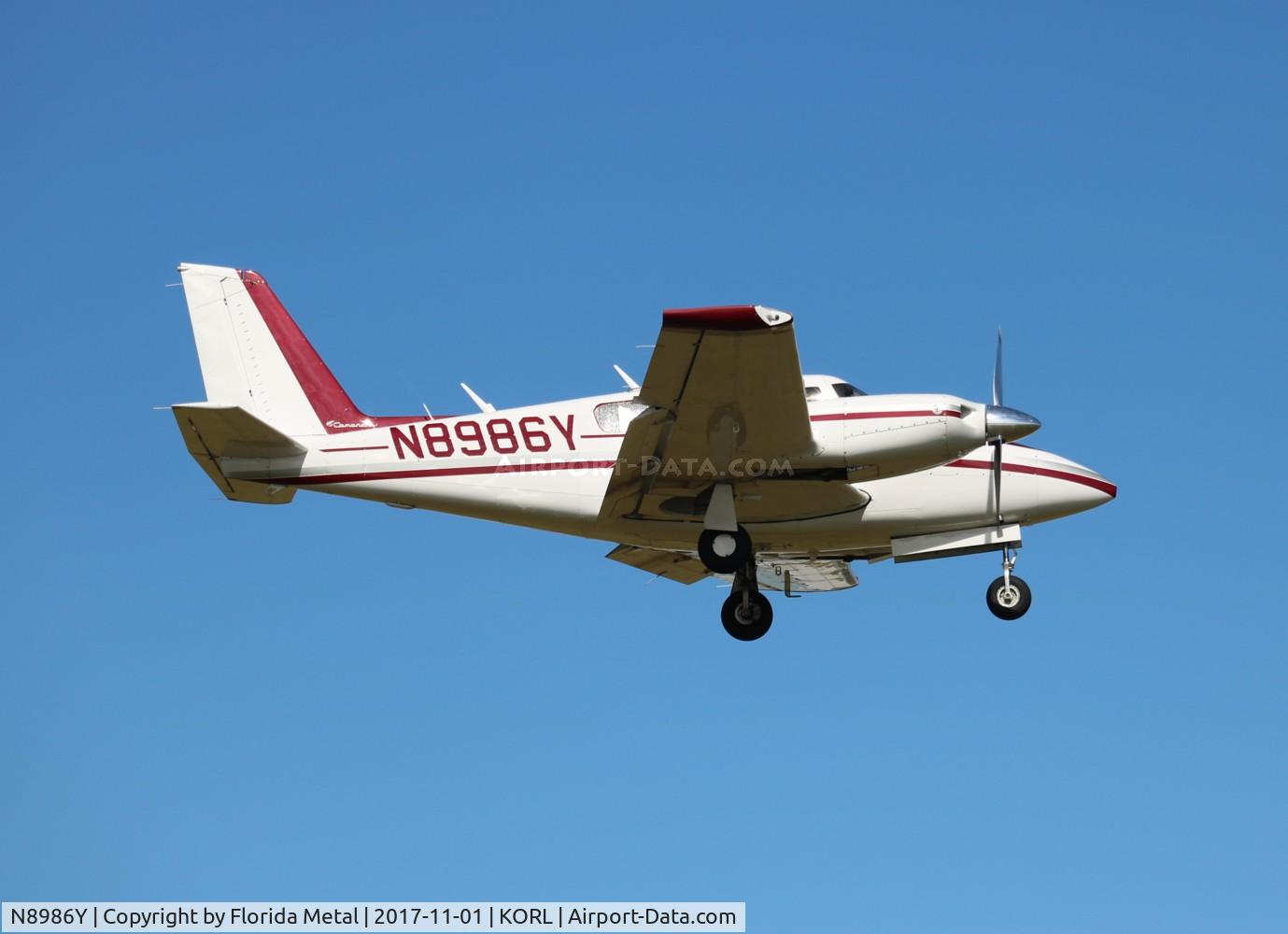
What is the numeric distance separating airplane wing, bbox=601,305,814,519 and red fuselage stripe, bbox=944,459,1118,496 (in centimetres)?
359

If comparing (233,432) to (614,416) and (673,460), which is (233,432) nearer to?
(614,416)

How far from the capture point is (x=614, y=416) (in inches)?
872

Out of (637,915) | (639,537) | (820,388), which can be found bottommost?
(637,915)

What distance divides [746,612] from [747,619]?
121mm

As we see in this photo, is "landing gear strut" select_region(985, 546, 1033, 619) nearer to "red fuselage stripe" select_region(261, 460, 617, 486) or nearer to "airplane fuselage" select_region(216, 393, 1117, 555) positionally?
"airplane fuselage" select_region(216, 393, 1117, 555)

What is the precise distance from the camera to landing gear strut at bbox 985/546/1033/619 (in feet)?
74.7

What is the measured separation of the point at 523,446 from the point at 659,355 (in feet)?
13.4

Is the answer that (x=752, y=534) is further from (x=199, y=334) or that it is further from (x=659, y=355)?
(x=199, y=334)

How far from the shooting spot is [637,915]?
18.8 m

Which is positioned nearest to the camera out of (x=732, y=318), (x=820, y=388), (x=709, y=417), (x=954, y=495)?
(x=732, y=318)

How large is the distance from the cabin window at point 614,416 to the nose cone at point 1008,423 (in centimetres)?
507

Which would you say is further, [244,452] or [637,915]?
[244,452]

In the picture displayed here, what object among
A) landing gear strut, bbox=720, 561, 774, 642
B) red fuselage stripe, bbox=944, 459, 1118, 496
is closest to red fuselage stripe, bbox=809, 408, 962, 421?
red fuselage stripe, bbox=944, 459, 1118, 496

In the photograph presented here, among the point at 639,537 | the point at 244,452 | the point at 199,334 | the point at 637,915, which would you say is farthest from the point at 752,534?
the point at 199,334
